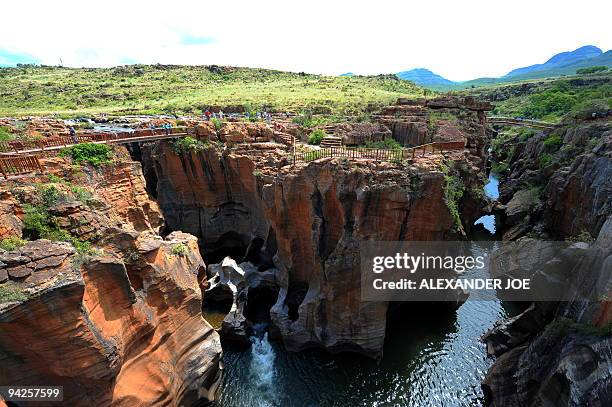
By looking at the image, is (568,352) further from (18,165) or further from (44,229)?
(18,165)

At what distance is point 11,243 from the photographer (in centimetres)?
1155

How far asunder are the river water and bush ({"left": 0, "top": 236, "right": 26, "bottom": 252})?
1260 centimetres

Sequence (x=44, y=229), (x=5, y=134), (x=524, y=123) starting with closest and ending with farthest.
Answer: (x=44, y=229) → (x=5, y=134) → (x=524, y=123)

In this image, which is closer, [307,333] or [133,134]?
[307,333]

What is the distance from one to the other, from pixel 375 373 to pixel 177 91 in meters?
74.4

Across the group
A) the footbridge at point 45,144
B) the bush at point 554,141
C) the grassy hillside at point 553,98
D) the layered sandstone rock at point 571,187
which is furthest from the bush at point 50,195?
the grassy hillside at point 553,98

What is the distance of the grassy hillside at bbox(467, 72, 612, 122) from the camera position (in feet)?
212

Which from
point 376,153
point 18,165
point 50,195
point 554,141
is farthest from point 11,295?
point 554,141

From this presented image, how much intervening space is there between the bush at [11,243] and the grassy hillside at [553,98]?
170 ft

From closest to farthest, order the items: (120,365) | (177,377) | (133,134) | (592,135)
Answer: (120,365) < (177,377) < (133,134) < (592,135)

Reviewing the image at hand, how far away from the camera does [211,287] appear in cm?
2475

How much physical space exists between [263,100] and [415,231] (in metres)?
50.0

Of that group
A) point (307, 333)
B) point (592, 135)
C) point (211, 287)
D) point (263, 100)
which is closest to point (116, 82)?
point (263, 100)

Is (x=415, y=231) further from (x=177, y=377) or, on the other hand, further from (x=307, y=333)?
(x=177, y=377)
